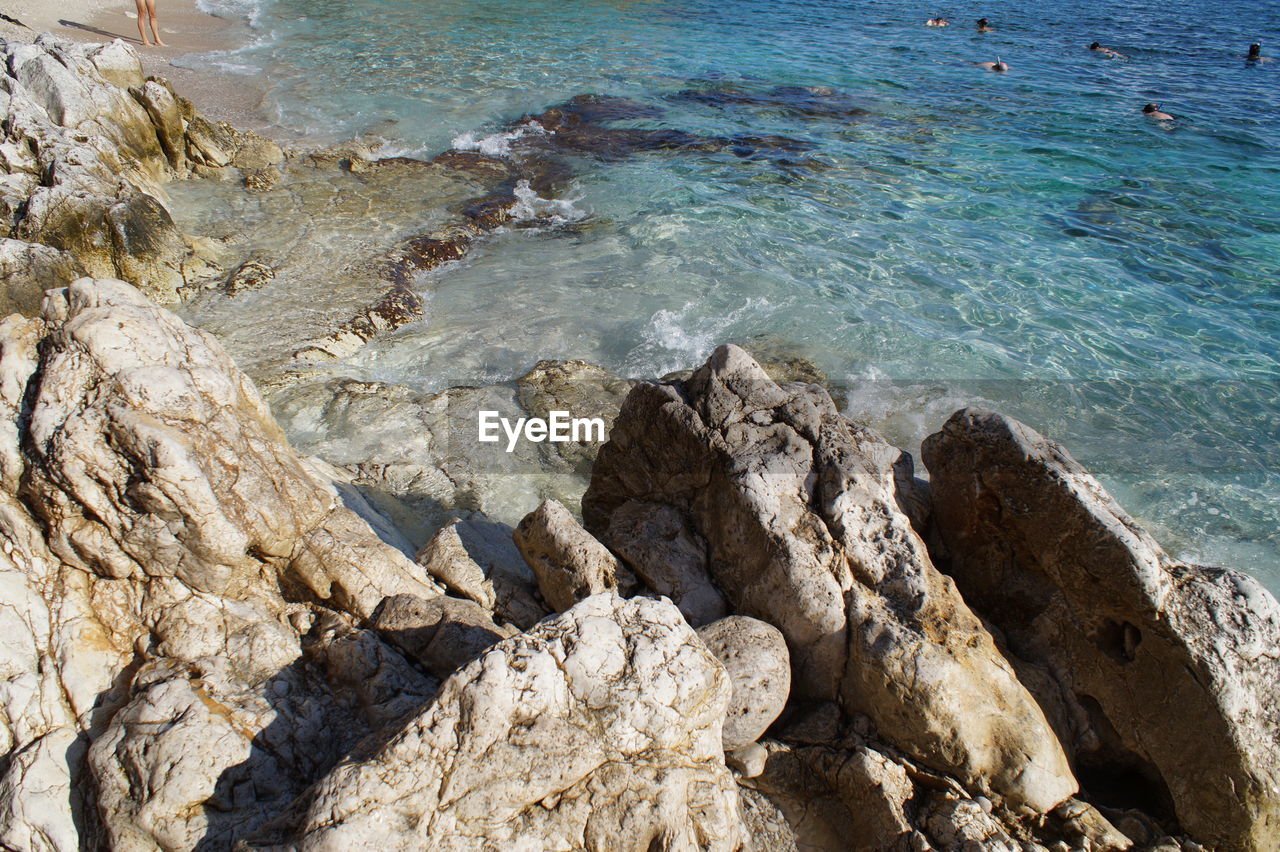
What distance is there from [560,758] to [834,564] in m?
2.00

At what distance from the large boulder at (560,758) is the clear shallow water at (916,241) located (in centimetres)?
608

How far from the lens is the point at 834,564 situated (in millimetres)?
4336

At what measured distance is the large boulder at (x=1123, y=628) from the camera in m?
3.74

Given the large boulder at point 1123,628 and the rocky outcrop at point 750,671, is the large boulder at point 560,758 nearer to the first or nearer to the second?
the rocky outcrop at point 750,671

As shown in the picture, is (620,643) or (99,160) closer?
(620,643)

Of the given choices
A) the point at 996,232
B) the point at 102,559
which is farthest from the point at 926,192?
the point at 102,559

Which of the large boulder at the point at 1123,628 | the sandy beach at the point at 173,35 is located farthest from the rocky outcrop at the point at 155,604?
the sandy beach at the point at 173,35

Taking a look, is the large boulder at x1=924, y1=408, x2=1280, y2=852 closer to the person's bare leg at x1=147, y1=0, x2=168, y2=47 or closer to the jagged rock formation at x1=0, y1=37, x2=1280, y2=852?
the jagged rock formation at x1=0, y1=37, x2=1280, y2=852

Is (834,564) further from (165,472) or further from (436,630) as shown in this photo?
(165,472)

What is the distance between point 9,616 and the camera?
3713 millimetres

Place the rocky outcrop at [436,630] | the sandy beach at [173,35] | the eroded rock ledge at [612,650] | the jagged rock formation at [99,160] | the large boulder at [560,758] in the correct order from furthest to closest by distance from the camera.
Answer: the sandy beach at [173,35] < the jagged rock formation at [99,160] < the rocky outcrop at [436,630] < the eroded rock ledge at [612,650] < the large boulder at [560,758]

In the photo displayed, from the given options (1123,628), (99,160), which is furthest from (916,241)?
(99,160)

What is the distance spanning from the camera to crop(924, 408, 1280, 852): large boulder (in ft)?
12.3

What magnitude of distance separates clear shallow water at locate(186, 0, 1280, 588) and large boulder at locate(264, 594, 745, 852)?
608 cm
